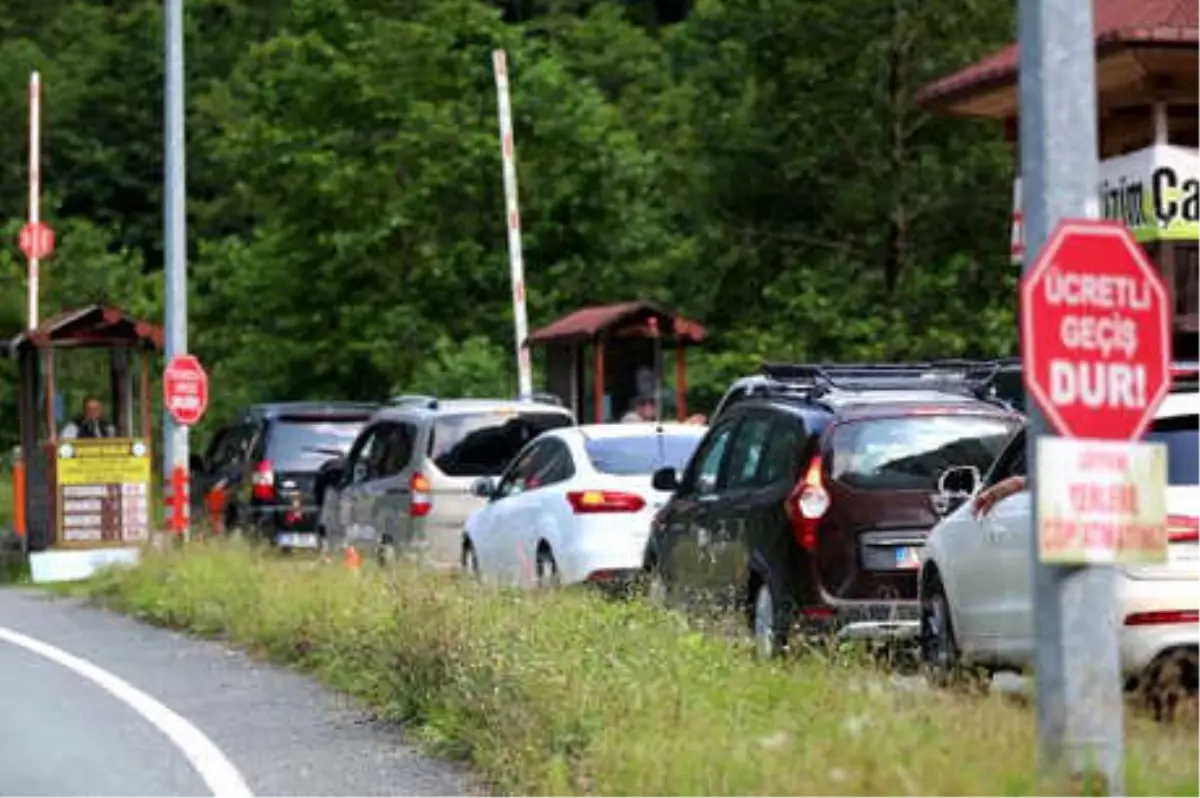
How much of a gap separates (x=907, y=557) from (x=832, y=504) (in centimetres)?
56

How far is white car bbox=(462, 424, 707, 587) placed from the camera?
689 inches

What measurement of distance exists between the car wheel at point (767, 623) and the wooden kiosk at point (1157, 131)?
410 centimetres

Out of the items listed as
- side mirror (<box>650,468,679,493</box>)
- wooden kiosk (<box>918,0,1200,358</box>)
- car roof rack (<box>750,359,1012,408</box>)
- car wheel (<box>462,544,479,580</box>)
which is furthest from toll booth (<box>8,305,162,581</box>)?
wooden kiosk (<box>918,0,1200,358</box>)

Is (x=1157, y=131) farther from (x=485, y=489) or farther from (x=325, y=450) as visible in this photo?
(x=325, y=450)

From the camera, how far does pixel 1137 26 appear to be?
647 inches

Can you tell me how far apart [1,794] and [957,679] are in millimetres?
4430

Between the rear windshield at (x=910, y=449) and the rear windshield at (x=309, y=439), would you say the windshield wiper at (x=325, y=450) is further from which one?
the rear windshield at (x=910, y=449)

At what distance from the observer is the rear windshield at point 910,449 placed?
13547mm

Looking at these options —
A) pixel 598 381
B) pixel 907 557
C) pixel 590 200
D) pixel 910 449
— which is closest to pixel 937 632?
pixel 907 557

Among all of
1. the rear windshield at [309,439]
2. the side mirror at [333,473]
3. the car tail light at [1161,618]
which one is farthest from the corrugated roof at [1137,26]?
the rear windshield at [309,439]

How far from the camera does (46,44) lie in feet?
212

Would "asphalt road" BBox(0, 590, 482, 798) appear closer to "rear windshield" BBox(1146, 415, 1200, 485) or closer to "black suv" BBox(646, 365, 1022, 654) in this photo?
"black suv" BBox(646, 365, 1022, 654)

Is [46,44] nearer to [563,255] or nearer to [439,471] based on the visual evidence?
[563,255]

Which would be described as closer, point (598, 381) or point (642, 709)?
point (642, 709)
